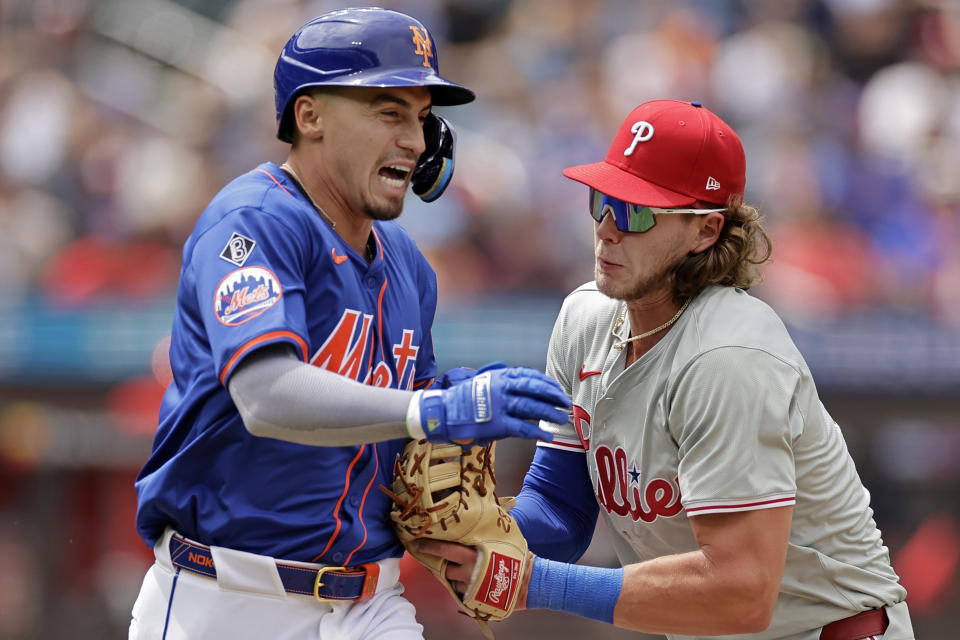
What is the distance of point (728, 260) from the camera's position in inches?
126

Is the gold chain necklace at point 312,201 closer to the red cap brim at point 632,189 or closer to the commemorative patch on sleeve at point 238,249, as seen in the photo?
the commemorative patch on sleeve at point 238,249

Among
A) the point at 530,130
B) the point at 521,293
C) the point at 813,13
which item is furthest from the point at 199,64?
the point at 813,13

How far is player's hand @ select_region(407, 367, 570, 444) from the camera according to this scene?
94.9 inches

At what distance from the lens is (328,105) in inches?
110

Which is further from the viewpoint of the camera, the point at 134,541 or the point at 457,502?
the point at 134,541

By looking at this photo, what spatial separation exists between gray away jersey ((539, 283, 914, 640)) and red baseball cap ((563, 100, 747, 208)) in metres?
0.27

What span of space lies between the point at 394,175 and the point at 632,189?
646 mm

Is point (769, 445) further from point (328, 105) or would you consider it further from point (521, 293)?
point (521, 293)

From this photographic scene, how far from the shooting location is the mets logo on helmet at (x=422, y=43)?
281 cm

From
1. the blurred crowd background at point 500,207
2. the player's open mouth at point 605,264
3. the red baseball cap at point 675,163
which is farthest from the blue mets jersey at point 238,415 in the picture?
the blurred crowd background at point 500,207

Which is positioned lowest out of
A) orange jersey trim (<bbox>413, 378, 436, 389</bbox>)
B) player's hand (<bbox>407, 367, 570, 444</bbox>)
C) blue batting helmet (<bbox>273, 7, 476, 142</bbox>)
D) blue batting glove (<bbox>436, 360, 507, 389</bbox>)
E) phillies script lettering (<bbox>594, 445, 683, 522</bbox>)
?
phillies script lettering (<bbox>594, 445, 683, 522</bbox>)

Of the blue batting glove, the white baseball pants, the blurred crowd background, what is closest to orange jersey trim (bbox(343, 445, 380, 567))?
the white baseball pants

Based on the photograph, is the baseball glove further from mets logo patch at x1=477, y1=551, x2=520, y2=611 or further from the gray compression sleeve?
the gray compression sleeve

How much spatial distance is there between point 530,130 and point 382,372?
19.2ft
